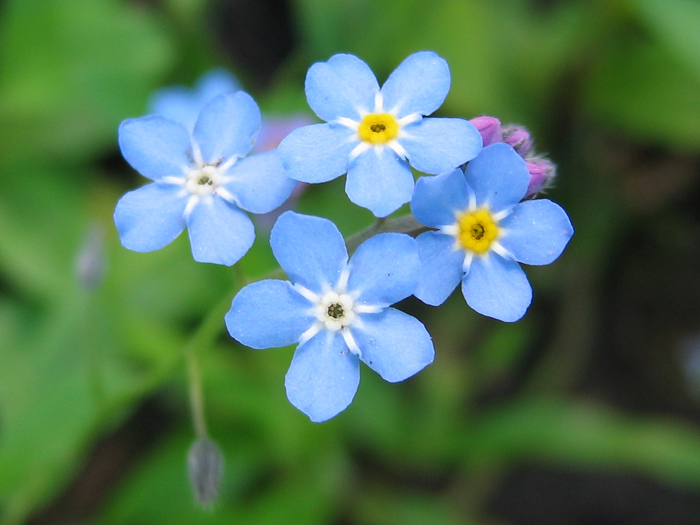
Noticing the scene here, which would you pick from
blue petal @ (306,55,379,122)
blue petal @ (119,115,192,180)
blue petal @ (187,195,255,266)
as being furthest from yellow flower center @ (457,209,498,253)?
blue petal @ (119,115,192,180)

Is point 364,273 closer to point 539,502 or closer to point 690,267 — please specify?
point 539,502

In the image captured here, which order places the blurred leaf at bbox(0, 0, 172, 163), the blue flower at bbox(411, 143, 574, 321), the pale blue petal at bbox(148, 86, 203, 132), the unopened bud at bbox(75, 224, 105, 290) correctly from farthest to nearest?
the blurred leaf at bbox(0, 0, 172, 163)
the pale blue petal at bbox(148, 86, 203, 132)
the unopened bud at bbox(75, 224, 105, 290)
the blue flower at bbox(411, 143, 574, 321)

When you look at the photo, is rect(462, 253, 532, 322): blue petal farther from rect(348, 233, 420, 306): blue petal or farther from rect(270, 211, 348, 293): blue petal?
rect(270, 211, 348, 293): blue petal

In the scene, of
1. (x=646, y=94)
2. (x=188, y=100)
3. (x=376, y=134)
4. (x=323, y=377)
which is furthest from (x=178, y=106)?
(x=646, y=94)

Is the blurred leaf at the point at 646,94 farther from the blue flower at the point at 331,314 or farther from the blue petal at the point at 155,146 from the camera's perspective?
the blue petal at the point at 155,146

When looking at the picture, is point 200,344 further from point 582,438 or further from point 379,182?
point 582,438

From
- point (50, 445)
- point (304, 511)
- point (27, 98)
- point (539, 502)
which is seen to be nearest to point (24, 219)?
point (27, 98)
